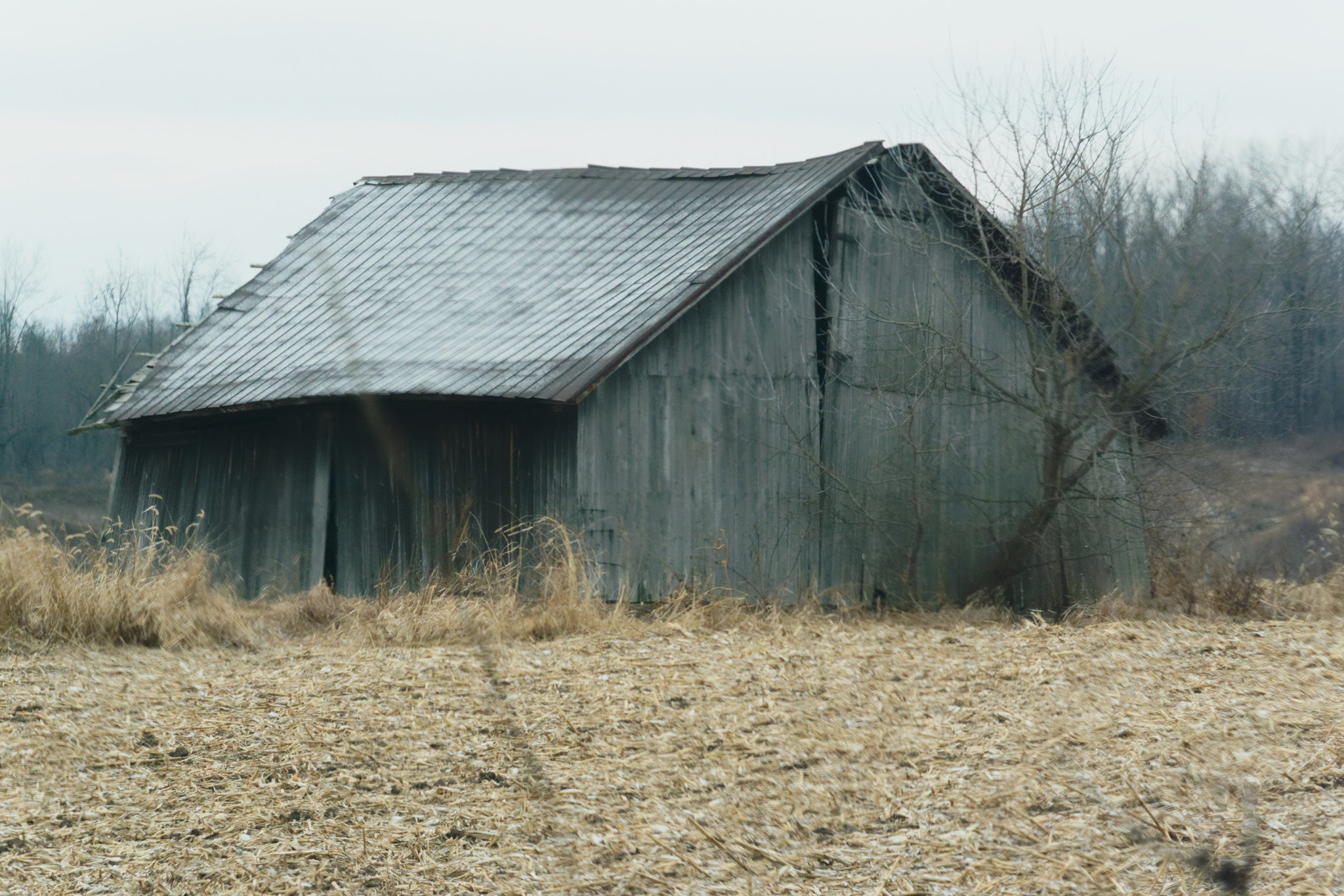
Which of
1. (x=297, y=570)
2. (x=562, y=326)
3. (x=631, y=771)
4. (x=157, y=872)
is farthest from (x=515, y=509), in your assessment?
(x=157, y=872)

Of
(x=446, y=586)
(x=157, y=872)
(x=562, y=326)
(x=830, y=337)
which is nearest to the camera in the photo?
(x=157, y=872)

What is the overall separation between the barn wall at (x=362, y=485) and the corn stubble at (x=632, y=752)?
2928mm

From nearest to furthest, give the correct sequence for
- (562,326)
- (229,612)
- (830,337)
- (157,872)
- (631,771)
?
(157,872)
(631,771)
(229,612)
(562,326)
(830,337)

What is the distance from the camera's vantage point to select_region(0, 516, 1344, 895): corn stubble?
177 inches

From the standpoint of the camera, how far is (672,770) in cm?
560

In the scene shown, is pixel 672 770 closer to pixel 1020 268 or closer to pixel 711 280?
pixel 711 280

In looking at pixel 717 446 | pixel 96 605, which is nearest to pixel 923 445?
pixel 717 446

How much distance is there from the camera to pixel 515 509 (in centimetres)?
1210

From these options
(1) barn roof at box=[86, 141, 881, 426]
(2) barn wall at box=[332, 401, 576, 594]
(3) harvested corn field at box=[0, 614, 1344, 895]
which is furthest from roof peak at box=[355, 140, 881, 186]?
(3) harvested corn field at box=[0, 614, 1344, 895]

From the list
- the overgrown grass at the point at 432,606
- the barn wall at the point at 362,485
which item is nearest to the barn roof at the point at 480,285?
the barn wall at the point at 362,485

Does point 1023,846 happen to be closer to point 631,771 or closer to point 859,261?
point 631,771

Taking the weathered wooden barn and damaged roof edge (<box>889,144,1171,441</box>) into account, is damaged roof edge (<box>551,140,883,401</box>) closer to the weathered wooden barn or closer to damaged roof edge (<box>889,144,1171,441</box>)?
the weathered wooden barn

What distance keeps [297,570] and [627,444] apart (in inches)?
151

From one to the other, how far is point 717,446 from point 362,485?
11.8ft
